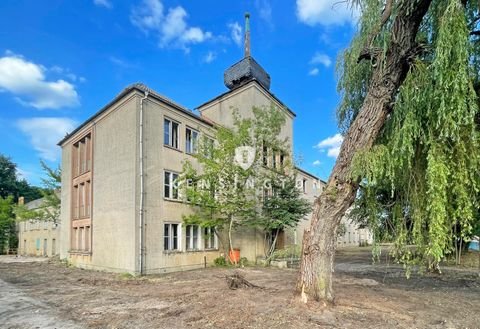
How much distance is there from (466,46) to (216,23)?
33.0 feet

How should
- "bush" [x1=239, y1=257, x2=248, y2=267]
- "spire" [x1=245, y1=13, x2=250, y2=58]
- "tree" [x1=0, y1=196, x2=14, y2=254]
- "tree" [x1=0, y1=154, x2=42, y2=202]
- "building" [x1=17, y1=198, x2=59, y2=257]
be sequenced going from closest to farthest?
"bush" [x1=239, y1=257, x2=248, y2=267]
"spire" [x1=245, y1=13, x2=250, y2=58]
"building" [x1=17, y1=198, x2=59, y2=257]
"tree" [x1=0, y1=196, x2=14, y2=254]
"tree" [x1=0, y1=154, x2=42, y2=202]

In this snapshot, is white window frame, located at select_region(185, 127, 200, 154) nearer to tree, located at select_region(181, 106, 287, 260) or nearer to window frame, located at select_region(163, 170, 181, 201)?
tree, located at select_region(181, 106, 287, 260)

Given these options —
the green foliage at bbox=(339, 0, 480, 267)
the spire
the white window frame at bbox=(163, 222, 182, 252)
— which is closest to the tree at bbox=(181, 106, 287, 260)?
the white window frame at bbox=(163, 222, 182, 252)

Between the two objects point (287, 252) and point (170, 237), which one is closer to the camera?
point (170, 237)

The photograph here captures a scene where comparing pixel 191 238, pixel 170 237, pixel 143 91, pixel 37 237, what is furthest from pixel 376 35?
pixel 37 237

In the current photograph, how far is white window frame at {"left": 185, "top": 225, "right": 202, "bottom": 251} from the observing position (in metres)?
18.1

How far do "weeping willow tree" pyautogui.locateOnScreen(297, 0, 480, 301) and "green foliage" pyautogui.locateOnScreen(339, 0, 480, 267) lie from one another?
Result: 19mm

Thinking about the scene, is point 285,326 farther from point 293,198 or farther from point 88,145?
point 88,145

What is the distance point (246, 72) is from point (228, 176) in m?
8.41

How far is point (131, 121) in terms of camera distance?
1648 cm

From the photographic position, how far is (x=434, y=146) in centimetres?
674

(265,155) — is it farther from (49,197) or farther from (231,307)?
(49,197)

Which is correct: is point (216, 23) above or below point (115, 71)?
above

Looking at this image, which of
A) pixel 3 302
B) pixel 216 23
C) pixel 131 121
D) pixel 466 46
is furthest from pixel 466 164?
pixel 131 121
